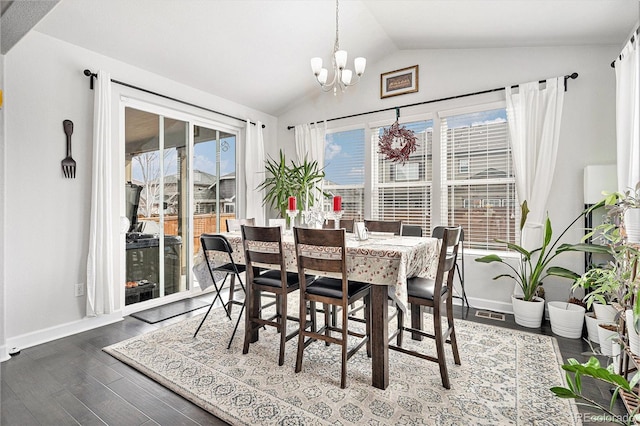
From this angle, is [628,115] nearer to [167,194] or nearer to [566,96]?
[566,96]

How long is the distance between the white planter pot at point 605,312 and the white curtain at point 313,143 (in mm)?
3234

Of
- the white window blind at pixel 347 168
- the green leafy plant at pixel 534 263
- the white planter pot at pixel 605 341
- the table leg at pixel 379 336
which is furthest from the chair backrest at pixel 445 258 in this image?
the white window blind at pixel 347 168

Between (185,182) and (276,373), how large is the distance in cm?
273

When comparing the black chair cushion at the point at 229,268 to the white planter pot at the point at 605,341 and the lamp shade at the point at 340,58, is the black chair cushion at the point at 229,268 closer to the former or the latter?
the lamp shade at the point at 340,58

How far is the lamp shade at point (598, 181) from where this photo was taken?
2873 millimetres

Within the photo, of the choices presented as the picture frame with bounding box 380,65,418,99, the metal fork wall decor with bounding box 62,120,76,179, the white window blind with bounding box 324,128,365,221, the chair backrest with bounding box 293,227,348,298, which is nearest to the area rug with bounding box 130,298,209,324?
the metal fork wall decor with bounding box 62,120,76,179

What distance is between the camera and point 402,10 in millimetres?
3268

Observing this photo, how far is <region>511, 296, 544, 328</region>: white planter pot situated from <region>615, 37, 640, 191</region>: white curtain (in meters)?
1.21

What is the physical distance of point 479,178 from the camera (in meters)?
3.79

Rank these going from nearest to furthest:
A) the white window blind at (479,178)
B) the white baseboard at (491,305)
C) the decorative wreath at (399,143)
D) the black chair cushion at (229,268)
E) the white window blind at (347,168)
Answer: the black chair cushion at (229,268) → the white baseboard at (491,305) → the white window blind at (479,178) → the decorative wreath at (399,143) → the white window blind at (347,168)

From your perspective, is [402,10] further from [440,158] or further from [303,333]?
[303,333]

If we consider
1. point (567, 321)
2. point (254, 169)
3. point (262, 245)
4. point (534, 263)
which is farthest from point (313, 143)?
point (567, 321)

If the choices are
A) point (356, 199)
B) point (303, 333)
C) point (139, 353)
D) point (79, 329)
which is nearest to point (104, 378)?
point (139, 353)

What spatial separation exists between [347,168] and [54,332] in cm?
373
